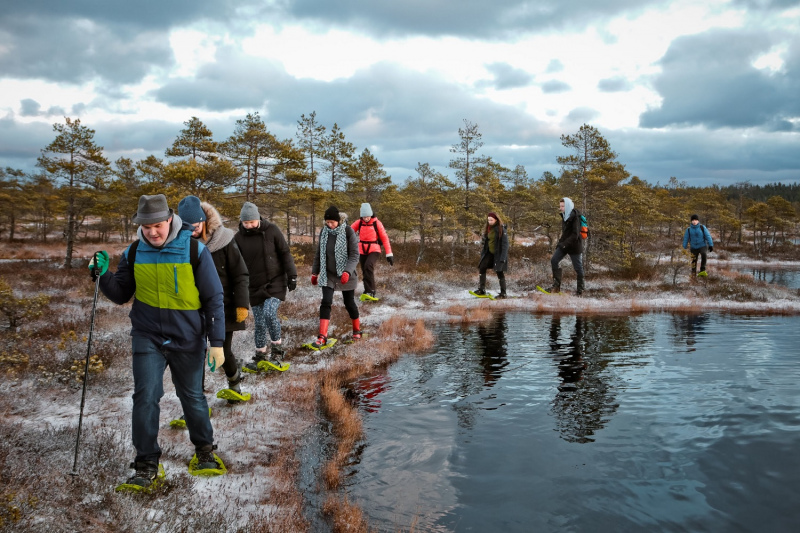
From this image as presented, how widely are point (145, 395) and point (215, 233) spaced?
2136 mm

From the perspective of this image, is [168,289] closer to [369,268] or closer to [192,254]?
[192,254]

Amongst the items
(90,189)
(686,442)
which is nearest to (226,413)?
(686,442)

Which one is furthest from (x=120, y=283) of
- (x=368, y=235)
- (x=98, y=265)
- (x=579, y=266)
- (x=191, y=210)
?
(x=579, y=266)

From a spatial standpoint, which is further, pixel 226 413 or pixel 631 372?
pixel 631 372

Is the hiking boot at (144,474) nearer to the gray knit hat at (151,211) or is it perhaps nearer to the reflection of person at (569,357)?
the gray knit hat at (151,211)

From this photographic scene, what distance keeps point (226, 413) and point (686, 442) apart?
5.29 metres

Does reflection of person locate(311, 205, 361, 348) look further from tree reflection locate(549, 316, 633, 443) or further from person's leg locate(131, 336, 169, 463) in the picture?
person's leg locate(131, 336, 169, 463)

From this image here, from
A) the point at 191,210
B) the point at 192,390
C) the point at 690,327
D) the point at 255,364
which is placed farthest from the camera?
the point at 690,327

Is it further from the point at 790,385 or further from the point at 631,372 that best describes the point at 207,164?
the point at 790,385

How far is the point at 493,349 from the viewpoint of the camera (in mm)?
9367

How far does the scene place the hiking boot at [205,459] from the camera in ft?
14.0

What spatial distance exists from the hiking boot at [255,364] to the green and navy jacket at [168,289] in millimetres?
3620

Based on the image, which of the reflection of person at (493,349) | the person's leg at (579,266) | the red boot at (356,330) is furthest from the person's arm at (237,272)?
the person's leg at (579,266)

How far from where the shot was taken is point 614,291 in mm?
18016
